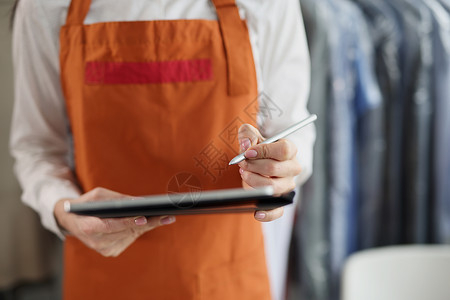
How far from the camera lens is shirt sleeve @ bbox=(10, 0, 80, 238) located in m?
0.38

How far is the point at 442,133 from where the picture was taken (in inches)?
25.6

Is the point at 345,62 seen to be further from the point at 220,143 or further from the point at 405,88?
the point at 220,143

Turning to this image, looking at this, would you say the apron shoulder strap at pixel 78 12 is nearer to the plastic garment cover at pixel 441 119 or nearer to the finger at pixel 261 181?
the finger at pixel 261 181

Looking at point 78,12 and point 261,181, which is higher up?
point 78,12

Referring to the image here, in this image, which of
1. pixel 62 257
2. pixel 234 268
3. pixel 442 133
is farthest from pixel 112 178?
pixel 442 133

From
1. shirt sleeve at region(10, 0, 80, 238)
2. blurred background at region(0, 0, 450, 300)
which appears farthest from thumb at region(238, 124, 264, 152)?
blurred background at region(0, 0, 450, 300)

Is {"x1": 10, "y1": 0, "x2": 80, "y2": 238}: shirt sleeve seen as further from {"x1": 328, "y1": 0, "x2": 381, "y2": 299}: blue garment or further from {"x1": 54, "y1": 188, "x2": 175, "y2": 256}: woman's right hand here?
{"x1": 328, "y1": 0, "x2": 381, "y2": 299}: blue garment

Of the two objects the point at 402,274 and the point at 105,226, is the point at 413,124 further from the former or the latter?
the point at 105,226

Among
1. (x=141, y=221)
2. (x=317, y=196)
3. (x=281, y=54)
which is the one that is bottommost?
(x=317, y=196)

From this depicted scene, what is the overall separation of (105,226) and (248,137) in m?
0.13

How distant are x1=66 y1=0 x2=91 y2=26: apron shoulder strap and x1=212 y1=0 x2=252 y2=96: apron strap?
0.36ft

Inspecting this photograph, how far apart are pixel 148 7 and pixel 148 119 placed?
96 mm

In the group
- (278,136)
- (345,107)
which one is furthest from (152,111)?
(345,107)

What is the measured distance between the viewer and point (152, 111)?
1.16ft
